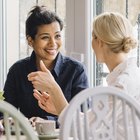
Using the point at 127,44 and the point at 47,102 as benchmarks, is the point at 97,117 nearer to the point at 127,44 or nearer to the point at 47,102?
the point at 127,44

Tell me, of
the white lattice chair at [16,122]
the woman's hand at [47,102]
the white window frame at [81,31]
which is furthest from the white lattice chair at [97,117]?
the white window frame at [81,31]

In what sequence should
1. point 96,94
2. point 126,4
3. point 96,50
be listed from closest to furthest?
point 96,94 → point 96,50 → point 126,4

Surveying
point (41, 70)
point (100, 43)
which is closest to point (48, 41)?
point (41, 70)

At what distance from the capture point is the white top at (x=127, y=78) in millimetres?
1779

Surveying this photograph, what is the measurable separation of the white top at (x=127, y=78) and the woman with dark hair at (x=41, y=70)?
632 millimetres

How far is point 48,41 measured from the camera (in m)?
A: 2.61

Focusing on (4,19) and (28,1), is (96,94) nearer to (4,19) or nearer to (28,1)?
(28,1)

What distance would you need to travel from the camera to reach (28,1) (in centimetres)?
345

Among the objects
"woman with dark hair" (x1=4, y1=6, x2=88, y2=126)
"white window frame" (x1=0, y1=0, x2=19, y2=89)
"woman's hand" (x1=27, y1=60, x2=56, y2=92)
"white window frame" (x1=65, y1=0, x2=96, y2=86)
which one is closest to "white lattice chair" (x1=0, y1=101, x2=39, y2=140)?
"woman's hand" (x1=27, y1=60, x2=56, y2=92)

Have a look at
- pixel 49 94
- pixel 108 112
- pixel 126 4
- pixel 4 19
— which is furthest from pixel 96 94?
pixel 4 19

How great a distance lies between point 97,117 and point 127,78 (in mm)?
580

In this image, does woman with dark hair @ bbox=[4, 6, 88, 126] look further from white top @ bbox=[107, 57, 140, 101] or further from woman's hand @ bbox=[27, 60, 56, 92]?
white top @ bbox=[107, 57, 140, 101]

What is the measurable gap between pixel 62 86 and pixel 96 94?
1.30 metres

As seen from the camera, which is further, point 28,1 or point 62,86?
point 28,1
